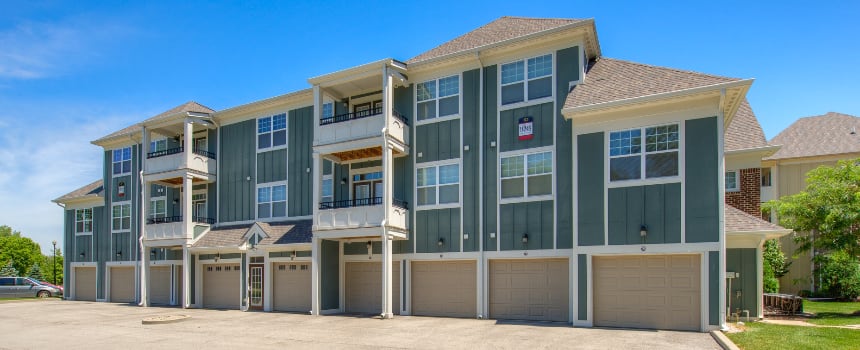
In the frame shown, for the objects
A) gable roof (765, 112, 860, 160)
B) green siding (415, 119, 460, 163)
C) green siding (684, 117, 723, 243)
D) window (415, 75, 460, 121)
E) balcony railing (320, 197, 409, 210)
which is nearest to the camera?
green siding (684, 117, 723, 243)

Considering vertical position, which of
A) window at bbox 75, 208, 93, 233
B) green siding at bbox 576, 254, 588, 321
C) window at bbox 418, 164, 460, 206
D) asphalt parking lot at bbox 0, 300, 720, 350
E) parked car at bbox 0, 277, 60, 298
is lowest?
parked car at bbox 0, 277, 60, 298

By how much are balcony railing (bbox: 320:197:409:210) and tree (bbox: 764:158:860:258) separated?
13.2 m

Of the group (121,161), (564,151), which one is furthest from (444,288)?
(121,161)

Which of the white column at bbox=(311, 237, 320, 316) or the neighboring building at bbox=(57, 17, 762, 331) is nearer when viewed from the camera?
the neighboring building at bbox=(57, 17, 762, 331)

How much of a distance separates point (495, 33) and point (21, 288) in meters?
33.9

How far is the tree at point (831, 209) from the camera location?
18953 millimetres

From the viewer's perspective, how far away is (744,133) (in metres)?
20.1

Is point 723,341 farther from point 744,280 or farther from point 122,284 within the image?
point 122,284

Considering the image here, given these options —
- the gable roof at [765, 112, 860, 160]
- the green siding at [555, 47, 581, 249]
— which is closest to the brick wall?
the green siding at [555, 47, 581, 249]

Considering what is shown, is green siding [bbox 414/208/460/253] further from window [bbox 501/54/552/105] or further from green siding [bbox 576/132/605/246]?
green siding [bbox 576/132/605/246]

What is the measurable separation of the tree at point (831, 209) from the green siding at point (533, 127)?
922cm

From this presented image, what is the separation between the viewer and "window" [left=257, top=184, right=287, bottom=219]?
78.7 feet

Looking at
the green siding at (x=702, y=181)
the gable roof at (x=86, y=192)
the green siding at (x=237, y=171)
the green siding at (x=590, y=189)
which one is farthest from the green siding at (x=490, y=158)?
the gable roof at (x=86, y=192)

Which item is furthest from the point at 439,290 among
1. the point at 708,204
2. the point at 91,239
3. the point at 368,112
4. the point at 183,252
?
the point at 91,239
